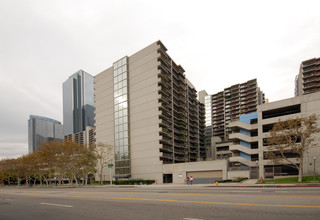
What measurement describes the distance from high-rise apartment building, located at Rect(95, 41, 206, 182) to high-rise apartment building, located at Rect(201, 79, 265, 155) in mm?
52439

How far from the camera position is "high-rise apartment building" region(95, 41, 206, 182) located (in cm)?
5944

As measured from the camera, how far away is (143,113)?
6194 centimetres

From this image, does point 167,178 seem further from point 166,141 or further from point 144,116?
point 144,116

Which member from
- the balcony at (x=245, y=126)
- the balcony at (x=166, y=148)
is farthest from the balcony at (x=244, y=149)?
the balcony at (x=166, y=148)

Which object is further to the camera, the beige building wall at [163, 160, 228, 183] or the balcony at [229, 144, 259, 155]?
the balcony at [229, 144, 259, 155]

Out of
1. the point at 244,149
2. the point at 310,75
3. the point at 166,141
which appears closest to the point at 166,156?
the point at 166,141

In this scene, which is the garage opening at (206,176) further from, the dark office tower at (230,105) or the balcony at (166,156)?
the dark office tower at (230,105)

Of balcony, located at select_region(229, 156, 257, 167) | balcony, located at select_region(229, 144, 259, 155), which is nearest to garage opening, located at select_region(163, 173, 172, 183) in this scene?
balcony, located at select_region(229, 156, 257, 167)

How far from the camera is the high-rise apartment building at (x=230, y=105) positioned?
373 feet

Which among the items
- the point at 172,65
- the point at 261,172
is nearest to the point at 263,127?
the point at 261,172

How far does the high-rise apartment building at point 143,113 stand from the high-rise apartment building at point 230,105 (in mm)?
52439

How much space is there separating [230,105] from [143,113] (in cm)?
7530

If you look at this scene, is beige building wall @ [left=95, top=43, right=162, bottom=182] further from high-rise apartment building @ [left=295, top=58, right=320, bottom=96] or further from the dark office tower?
high-rise apartment building @ [left=295, top=58, right=320, bottom=96]

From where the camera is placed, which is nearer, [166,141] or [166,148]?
[166,141]
